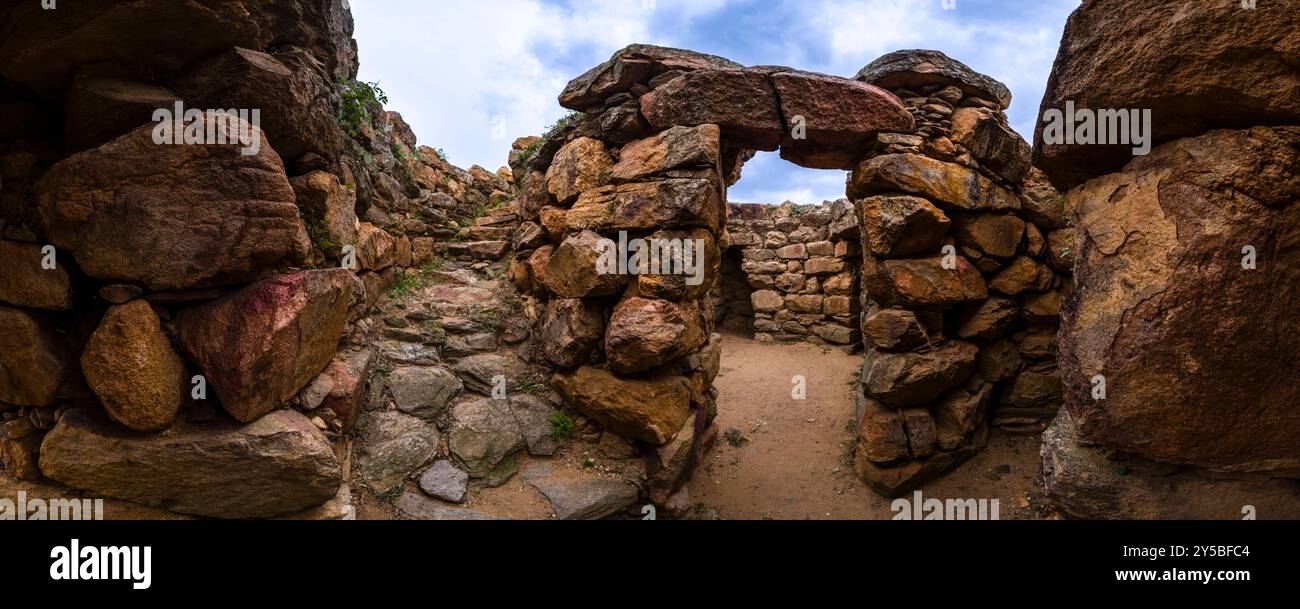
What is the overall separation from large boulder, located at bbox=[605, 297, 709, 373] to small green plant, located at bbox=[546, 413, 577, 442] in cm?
63

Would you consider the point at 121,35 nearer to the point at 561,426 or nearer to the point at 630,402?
the point at 561,426

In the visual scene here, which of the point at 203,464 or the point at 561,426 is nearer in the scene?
the point at 203,464

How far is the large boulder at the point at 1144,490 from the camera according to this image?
7.47 feet

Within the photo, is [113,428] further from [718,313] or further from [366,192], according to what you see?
[718,313]

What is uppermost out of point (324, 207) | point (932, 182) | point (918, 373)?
point (932, 182)

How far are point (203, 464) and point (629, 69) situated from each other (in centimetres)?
410

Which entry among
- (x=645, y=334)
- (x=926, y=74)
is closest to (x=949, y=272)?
(x=926, y=74)

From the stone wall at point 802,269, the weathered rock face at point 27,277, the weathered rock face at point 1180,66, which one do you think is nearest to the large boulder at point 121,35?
the weathered rock face at point 27,277

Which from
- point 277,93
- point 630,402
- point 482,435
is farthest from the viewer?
point 630,402

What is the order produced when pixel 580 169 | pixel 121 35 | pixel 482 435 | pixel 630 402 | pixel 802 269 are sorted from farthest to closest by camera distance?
pixel 802 269 → pixel 580 169 → pixel 630 402 → pixel 482 435 → pixel 121 35

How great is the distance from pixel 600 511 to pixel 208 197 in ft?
10.2

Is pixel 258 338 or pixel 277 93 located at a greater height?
pixel 277 93

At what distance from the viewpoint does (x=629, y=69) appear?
15.8 ft
